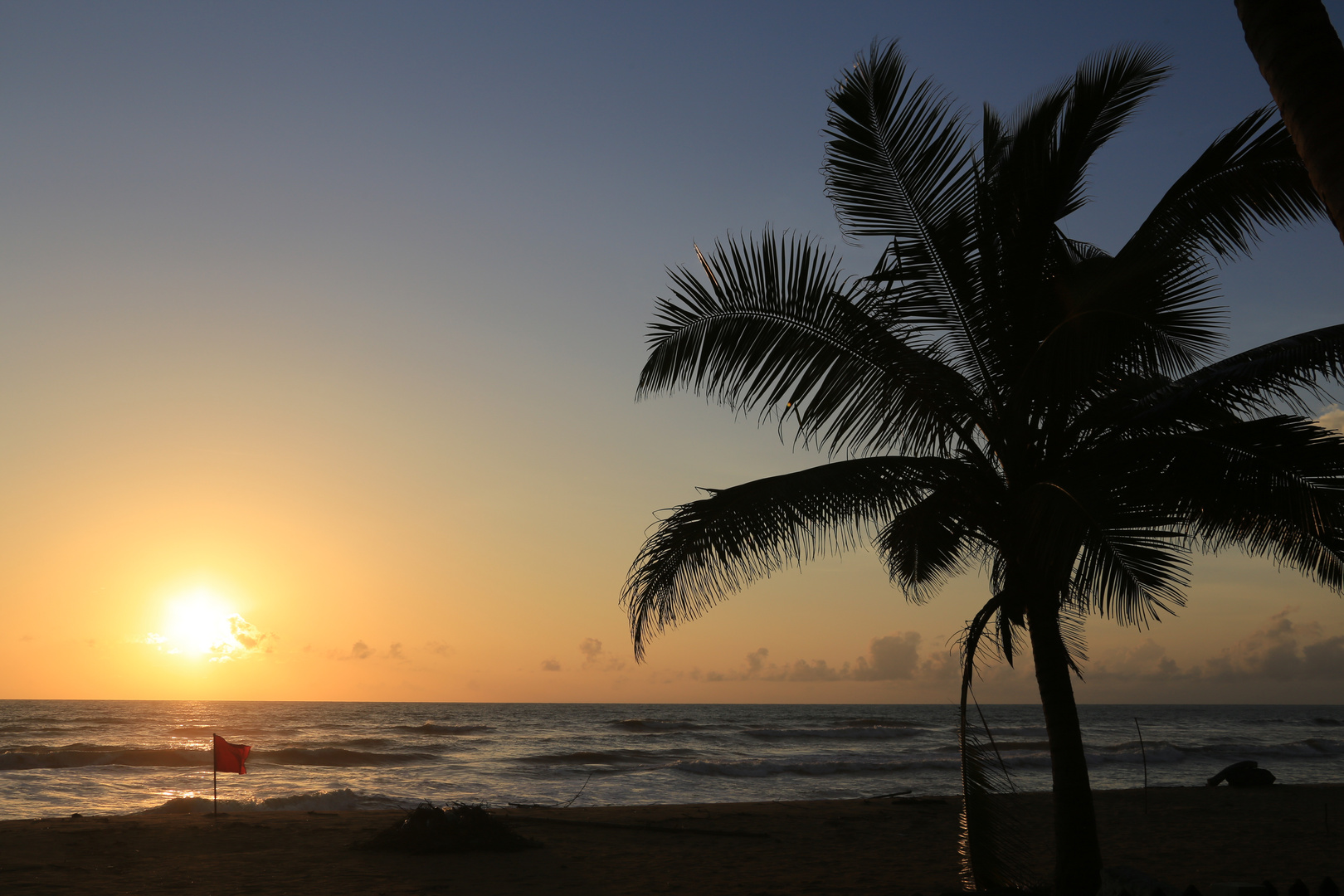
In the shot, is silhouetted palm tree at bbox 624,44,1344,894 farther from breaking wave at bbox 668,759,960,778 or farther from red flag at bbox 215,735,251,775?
breaking wave at bbox 668,759,960,778

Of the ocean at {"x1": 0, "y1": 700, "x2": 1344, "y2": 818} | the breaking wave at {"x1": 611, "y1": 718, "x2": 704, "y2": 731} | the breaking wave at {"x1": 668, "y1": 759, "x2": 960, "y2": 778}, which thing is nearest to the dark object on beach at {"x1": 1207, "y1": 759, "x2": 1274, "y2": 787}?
the ocean at {"x1": 0, "y1": 700, "x2": 1344, "y2": 818}

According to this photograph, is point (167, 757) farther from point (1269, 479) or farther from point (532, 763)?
point (1269, 479)

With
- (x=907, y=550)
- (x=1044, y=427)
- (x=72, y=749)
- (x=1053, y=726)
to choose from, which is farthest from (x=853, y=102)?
(x=72, y=749)

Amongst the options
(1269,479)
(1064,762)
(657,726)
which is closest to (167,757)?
(657,726)

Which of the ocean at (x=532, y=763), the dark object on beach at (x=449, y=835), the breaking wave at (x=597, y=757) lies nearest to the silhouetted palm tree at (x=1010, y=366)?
the dark object on beach at (x=449, y=835)

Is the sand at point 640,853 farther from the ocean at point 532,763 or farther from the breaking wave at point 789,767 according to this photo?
the breaking wave at point 789,767

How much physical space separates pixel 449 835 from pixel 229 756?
11.2 feet

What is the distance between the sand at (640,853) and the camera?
8.64 meters

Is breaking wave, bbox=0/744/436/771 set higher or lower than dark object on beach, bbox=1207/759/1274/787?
lower

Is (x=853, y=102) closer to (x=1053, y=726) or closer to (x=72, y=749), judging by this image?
(x=1053, y=726)

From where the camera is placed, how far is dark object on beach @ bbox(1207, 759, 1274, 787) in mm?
18922

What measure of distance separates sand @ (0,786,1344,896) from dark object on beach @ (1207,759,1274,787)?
3.97 meters

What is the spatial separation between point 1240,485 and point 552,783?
22297mm

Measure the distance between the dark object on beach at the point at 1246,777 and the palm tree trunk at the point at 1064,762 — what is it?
17.3 metres
